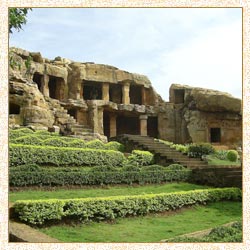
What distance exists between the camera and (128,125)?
97.7ft

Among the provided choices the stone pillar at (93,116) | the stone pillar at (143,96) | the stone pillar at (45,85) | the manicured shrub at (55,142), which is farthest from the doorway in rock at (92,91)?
the manicured shrub at (55,142)

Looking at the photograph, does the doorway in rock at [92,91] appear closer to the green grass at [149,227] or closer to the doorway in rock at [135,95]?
the doorway in rock at [135,95]

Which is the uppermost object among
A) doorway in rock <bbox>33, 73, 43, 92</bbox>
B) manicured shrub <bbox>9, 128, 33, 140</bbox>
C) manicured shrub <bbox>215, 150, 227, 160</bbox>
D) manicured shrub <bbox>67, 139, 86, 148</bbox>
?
doorway in rock <bbox>33, 73, 43, 92</bbox>

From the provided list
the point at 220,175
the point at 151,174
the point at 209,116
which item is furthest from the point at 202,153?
the point at 209,116

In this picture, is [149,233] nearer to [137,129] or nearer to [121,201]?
[121,201]

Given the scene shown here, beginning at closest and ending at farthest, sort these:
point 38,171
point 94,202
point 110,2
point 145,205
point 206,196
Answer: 1. point 110,2
2. point 94,202
3. point 145,205
4. point 38,171
5. point 206,196

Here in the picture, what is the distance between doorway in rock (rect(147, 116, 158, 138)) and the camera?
98.5 ft

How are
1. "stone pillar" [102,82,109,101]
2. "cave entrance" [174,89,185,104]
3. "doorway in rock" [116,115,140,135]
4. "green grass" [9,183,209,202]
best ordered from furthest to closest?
"cave entrance" [174,89,185,104]
"doorway in rock" [116,115,140,135]
"stone pillar" [102,82,109,101]
"green grass" [9,183,209,202]

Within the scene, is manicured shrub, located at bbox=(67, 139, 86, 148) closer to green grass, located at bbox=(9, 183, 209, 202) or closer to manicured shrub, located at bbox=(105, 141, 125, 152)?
manicured shrub, located at bbox=(105, 141, 125, 152)

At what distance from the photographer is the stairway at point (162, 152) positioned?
17.4 m

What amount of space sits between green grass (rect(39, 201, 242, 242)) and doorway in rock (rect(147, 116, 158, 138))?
1793 cm

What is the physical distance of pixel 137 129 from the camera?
1164 inches

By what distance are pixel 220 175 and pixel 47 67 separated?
15494mm

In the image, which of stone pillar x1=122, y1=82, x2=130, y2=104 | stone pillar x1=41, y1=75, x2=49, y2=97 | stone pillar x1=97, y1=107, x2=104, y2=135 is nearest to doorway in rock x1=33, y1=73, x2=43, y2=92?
stone pillar x1=41, y1=75, x2=49, y2=97
